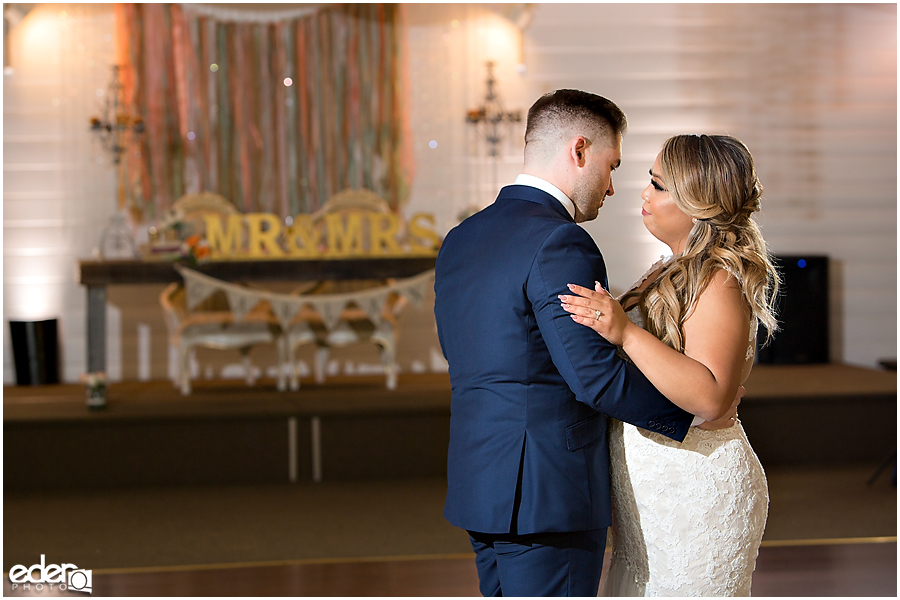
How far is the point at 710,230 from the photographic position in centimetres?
184

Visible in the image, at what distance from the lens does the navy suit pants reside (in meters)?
1.73

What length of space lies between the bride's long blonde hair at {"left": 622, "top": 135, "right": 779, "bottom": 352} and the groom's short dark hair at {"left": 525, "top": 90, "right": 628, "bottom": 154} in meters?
0.15

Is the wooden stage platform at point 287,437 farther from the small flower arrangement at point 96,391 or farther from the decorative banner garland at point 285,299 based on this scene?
the decorative banner garland at point 285,299

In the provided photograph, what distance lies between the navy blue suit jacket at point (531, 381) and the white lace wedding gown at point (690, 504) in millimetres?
118

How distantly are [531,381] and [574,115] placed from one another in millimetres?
565

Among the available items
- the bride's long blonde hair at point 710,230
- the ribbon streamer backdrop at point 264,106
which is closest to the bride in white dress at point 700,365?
the bride's long blonde hair at point 710,230

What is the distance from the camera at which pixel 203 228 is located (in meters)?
6.77

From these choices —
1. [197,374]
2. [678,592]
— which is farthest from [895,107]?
[678,592]

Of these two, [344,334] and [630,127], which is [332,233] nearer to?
[344,334]

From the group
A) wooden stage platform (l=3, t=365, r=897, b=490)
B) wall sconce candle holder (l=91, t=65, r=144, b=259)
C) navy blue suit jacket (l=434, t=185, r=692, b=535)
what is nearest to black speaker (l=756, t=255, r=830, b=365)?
wooden stage platform (l=3, t=365, r=897, b=490)

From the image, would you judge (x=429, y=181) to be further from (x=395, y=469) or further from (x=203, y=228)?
(x=395, y=469)

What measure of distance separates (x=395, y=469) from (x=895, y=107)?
5624 millimetres

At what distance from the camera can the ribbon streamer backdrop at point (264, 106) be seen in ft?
22.3

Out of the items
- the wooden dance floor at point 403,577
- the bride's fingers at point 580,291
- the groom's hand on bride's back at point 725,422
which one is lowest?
the wooden dance floor at point 403,577
